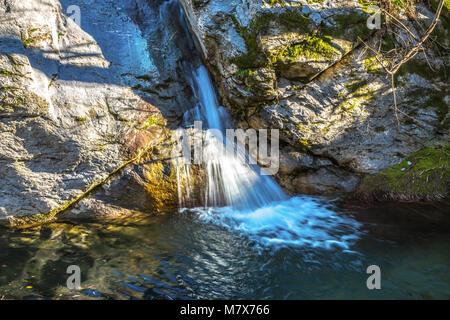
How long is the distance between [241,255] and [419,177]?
3.69m

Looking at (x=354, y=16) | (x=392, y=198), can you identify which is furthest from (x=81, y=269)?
(x=354, y=16)

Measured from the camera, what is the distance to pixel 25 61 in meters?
4.49

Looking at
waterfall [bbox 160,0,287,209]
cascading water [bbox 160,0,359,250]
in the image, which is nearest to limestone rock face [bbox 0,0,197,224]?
waterfall [bbox 160,0,287,209]

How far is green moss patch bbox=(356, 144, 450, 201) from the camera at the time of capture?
5191mm

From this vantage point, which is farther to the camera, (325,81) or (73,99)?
(325,81)

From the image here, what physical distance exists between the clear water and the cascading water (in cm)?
5

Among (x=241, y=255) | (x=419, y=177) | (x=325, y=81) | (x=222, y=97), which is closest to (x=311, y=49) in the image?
(x=325, y=81)

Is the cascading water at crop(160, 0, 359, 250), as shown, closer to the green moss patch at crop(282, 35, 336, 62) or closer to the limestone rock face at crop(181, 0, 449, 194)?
the limestone rock face at crop(181, 0, 449, 194)

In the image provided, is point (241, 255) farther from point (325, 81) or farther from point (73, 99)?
point (73, 99)

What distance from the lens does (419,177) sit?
5.21 m

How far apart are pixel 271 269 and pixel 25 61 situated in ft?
15.9

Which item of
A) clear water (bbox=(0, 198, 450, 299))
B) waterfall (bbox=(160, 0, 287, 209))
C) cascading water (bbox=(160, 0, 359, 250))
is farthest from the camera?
waterfall (bbox=(160, 0, 287, 209))
